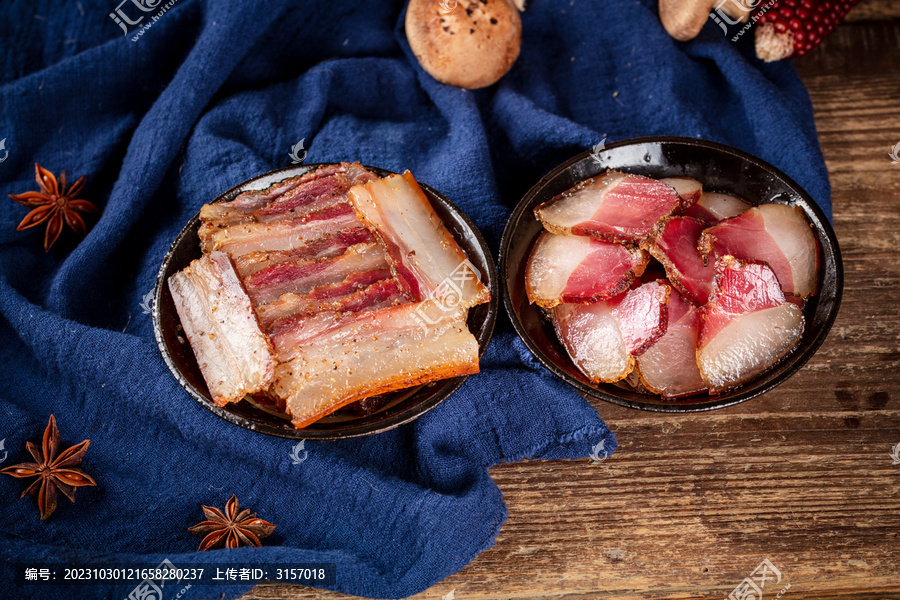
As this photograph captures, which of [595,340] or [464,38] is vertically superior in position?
[464,38]

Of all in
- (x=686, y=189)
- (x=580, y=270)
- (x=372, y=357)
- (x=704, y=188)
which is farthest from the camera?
(x=704, y=188)

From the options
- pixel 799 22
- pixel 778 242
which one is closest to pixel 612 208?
pixel 778 242

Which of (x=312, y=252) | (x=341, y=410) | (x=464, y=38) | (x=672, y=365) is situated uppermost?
(x=464, y=38)

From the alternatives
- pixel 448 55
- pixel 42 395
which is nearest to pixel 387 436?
pixel 42 395

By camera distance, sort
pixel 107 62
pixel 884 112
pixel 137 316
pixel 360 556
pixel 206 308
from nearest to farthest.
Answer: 1. pixel 206 308
2. pixel 360 556
3. pixel 137 316
4. pixel 107 62
5. pixel 884 112

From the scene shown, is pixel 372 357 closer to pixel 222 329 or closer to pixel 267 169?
pixel 222 329

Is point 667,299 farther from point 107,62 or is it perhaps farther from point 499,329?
point 107,62

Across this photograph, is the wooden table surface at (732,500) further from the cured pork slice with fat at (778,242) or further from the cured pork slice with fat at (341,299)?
the cured pork slice with fat at (341,299)
